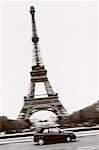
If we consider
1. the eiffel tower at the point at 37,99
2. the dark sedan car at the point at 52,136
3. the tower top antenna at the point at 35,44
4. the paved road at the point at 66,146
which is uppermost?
the tower top antenna at the point at 35,44

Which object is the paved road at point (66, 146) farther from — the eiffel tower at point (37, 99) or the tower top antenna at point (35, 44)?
the tower top antenna at point (35, 44)

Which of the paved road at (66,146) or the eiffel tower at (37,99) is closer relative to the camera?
the paved road at (66,146)

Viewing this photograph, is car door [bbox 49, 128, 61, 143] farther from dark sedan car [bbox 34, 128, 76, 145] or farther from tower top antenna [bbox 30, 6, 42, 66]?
tower top antenna [bbox 30, 6, 42, 66]

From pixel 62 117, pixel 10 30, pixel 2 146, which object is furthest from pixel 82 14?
pixel 2 146

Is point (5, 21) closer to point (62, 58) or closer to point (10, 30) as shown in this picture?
point (10, 30)

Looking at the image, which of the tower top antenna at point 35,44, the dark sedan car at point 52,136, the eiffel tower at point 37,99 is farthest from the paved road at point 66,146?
the tower top antenna at point 35,44

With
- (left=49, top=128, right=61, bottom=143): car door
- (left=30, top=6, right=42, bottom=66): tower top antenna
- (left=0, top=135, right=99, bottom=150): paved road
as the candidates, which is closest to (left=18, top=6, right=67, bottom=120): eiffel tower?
(left=30, top=6, right=42, bottom=66): tower top antenna

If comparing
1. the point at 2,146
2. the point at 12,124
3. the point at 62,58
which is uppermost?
the point at 62,58

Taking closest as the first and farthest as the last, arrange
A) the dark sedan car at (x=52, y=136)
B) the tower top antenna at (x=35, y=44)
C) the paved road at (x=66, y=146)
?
the paved road at (x=66, y=146) < the dark sedan car at (x=52, y=136) < the tower top antenna at (x=35, y=44)
